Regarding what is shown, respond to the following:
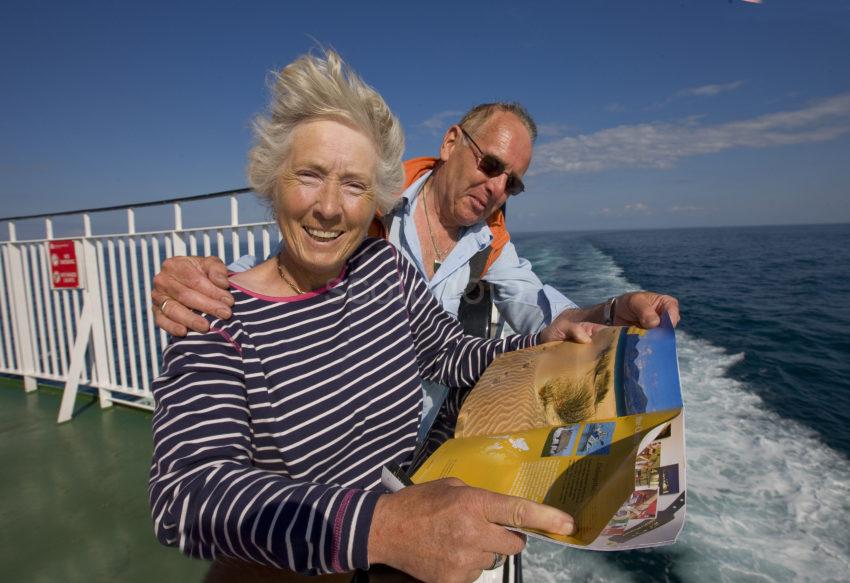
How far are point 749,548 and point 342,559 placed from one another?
11.7ft

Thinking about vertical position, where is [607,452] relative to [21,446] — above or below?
above

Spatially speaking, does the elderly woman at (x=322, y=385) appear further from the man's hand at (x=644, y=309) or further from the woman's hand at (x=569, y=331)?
the man's hand at (x=644, y=309)

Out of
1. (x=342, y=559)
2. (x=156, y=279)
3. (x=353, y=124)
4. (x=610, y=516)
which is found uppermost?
(x=353, y=124)

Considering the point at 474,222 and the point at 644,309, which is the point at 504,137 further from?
the point at 644,309

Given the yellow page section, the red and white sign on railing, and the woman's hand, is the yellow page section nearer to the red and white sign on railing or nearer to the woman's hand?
the woman's hand

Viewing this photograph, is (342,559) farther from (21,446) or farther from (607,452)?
(21,446)

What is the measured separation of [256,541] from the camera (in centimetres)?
69

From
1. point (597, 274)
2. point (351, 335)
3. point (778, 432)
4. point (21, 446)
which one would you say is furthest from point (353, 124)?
point (597, 274)

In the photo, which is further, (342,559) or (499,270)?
(499,270)

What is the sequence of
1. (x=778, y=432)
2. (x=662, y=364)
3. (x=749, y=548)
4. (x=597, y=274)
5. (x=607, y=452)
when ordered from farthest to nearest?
(x=597, y=274)
(x=778, y=432)
(x=749, y=548)
(x=662, y=364)
(x=607, y=452)

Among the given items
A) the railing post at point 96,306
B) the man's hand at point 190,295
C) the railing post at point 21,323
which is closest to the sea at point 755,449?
the man's hand at point 190,295

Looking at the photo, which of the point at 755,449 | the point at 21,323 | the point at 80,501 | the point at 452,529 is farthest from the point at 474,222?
the point at 21,323

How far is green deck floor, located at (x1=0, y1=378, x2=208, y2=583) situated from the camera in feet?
6.68

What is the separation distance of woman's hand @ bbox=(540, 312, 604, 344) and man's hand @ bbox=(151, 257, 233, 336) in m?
0.90
